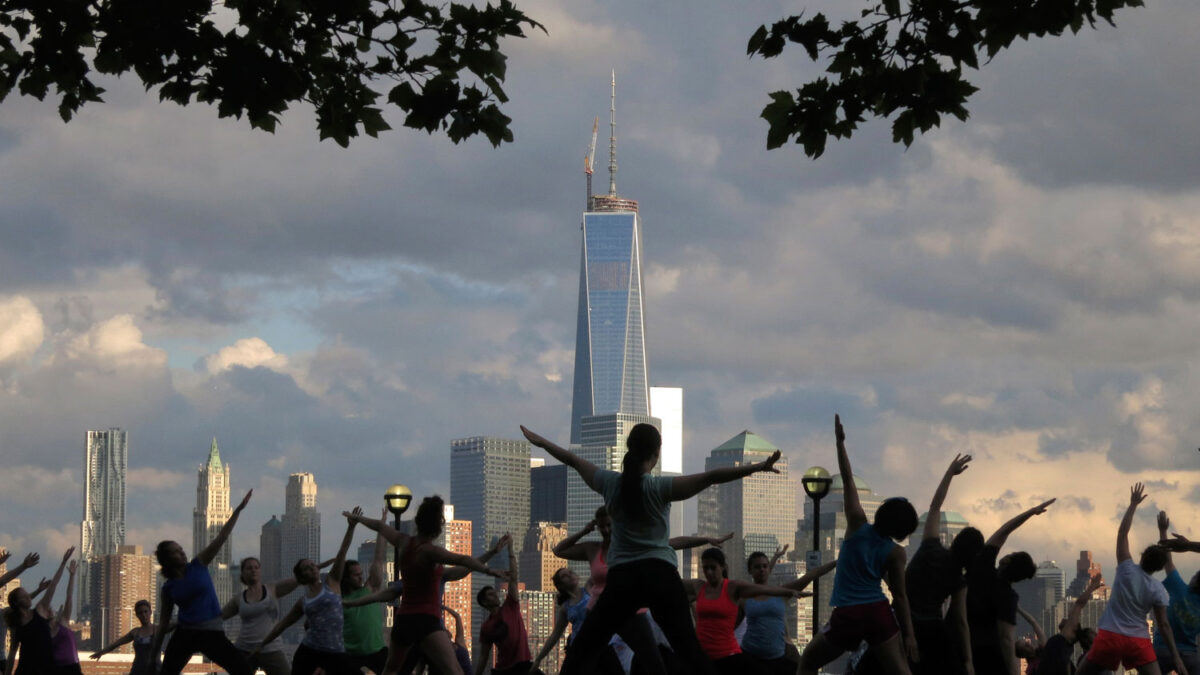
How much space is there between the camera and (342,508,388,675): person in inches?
627

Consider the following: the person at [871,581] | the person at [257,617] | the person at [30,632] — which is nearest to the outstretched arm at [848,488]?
the person at [871,581]

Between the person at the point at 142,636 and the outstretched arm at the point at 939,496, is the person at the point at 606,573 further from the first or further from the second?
the person at the point at 142,636

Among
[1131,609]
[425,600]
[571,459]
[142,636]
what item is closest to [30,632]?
[142,636]

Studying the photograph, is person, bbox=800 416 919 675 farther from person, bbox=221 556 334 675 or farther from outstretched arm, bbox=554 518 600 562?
person, bbox=221 556 334 675

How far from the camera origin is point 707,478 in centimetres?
1048

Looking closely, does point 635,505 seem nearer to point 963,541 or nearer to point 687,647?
point 687,647

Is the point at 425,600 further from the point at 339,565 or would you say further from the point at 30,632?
the point at 30,632

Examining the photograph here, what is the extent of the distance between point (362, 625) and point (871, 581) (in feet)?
19.7

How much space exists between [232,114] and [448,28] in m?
1.44

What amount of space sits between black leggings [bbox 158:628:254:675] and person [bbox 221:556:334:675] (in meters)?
1.23

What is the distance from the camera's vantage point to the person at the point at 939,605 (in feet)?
41.1

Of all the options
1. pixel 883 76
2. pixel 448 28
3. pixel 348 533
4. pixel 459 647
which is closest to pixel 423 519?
pixel 348 533

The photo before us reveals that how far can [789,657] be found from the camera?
50.3 feet

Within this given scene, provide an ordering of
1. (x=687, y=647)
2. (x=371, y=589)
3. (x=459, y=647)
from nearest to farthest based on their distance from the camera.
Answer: (x=687, y=647)
(x=371, y=589)
(x=459, y=647)
